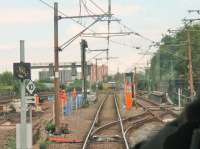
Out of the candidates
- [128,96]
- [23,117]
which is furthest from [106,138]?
[128,96]

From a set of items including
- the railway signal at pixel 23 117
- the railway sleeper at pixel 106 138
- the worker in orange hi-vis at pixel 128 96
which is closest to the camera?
the railway signal at pixel 23 117

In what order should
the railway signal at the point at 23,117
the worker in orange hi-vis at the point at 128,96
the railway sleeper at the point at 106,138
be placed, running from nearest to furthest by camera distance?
the railway signal at the point at 23,117 < the railway sleeper at the point at 106,138 < the worker in orange hi-vis at the point at 128,96

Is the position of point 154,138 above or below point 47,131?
above

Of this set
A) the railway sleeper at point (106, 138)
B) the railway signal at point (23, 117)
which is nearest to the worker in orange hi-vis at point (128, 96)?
the railway sleeper at point (106, 138)

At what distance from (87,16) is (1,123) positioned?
11958mm

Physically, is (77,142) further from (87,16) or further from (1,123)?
(1,123)

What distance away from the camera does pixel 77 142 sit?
22.8 metres

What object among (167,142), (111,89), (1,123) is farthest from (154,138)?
(111,89)

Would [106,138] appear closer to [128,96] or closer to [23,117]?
[23,117]

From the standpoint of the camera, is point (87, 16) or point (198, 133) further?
point (87, 16)

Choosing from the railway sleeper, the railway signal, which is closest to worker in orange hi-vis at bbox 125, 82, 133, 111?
the railway sleeper

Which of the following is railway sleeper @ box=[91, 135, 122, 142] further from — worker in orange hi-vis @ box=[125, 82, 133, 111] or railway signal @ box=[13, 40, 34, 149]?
worker in orange hi-vis @ box=[125, 82, 133, 111]

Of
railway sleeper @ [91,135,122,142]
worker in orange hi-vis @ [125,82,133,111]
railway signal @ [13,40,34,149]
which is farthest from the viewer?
worker in orange hi-vis @ [125,82,133,111]

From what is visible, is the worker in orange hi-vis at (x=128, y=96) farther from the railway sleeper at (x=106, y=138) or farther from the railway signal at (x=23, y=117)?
the railway signal at (x=23, y=117)
